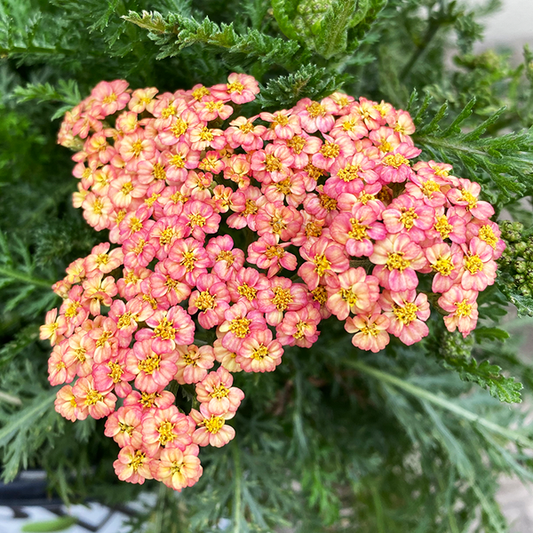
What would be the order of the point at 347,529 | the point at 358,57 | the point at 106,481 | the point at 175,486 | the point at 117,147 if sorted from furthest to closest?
the point at 347,529
the point at 106,481
the point at 358,57
the point at 117,147
the point at 175,486

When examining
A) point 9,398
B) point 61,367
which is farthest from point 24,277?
point 61,367

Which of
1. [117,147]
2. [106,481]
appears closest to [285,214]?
[117,147]

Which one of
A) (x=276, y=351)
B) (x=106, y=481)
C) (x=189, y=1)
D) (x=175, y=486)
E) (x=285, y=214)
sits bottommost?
(x=106, y=481)

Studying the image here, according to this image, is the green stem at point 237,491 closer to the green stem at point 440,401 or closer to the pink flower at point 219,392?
the green stem at point 440,401

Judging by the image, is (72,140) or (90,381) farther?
(72,140)

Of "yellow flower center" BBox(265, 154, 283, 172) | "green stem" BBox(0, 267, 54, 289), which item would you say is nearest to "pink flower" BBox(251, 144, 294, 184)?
"yellow flower center" BBox(265, 154, 283, 172)

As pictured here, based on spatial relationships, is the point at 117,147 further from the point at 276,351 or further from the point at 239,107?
the point at 276,351

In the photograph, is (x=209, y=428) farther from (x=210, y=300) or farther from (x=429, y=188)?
(x=429, y=188)

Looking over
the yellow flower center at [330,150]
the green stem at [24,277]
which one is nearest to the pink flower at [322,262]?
the yellow flower center at [330,150]
